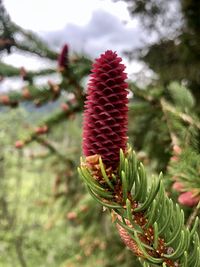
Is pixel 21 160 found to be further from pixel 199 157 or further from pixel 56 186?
pixel 199 157

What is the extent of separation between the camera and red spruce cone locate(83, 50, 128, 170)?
33.0 inches

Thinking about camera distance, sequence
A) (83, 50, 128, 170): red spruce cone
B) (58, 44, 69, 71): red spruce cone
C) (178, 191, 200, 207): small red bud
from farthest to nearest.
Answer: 1. (58, 44, 69, 71): red spruce cone
2. (178, 191, 200, 207): small red bud
3. (83, 50, 128, 170): red spruce cone

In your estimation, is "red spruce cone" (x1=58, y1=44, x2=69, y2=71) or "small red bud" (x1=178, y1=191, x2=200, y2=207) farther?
"red spruce cone" (x1=58, y1=44, x2=69, y2=71)

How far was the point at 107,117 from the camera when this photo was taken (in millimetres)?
837

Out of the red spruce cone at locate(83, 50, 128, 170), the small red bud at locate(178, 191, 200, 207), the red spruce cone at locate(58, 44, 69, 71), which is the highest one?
the red spruce cone at locate(58, 44, 69, 71)

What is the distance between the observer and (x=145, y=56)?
571 cm

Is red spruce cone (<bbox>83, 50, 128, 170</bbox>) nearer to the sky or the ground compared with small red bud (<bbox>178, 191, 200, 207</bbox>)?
nearer to the sky

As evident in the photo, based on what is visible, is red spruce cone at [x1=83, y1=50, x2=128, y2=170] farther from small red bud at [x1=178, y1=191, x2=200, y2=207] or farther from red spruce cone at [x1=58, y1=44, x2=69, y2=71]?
red spruce cone at [x1=58, y1=44, x2=69, y2=71]

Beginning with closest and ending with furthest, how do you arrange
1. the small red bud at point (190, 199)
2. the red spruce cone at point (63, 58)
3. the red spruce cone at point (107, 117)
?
1. the red spruce cone at point (107, 117)
2. the small red bud at point (190, 199)
3. the red spruce cone at point (63, 58)

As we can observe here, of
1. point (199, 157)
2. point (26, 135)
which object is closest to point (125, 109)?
point (199, 157)

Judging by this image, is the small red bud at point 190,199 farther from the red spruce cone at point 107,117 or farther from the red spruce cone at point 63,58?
the red spruce cone at point 63,58

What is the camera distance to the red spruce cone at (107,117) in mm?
839

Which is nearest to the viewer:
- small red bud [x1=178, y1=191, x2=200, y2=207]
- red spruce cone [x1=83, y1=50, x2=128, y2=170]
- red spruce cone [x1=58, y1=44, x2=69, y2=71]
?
red spruce cone [x1=83, y1=50, x2=128, y2=170]

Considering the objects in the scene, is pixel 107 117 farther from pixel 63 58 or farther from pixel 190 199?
pixel 63 58
